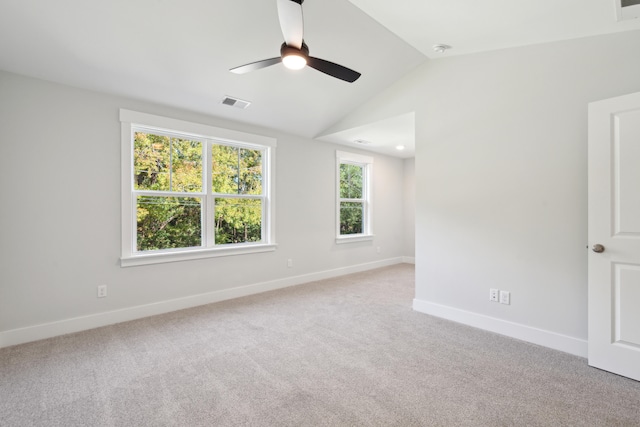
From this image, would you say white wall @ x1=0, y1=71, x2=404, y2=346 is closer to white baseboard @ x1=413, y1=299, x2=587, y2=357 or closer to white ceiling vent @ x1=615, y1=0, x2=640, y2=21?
white baseboard @ x1=413, y1=299, x2=587, y2=357

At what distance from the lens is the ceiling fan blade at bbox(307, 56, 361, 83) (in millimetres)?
2148

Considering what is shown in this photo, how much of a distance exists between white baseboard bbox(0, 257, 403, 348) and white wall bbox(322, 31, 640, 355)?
2.10 meters

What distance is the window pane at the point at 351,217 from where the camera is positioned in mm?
5738

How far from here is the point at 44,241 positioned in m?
2.85

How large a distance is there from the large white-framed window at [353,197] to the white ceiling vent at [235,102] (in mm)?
2134

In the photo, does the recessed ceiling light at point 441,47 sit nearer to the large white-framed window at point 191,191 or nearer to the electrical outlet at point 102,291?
the large white-framed window at point 191,191

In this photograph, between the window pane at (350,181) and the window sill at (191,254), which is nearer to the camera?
the window sill at (191,254)

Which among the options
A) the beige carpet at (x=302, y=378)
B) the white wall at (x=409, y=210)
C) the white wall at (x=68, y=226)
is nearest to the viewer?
the beige carpet at (x=302, y=378)

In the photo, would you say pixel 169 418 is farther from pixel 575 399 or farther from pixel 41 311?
pixel 575 399

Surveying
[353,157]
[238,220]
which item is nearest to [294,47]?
[238,220]

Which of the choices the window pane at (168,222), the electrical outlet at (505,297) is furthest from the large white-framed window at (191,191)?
the electrical outlet at (505,297)

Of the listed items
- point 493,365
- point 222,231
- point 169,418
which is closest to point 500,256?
point 493,365

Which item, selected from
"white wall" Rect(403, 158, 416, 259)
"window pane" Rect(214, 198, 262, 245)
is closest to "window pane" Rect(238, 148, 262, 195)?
"window pane" Rect(214, 198, 262, 245)

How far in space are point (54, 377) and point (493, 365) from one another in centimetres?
327
